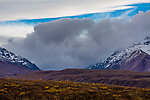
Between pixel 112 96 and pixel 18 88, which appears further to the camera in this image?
pixel 18 88

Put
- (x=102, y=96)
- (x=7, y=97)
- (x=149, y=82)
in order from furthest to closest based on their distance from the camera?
1. (x=149, y=82)
2. (x=102, y=96)
3. (x=7, y=97)

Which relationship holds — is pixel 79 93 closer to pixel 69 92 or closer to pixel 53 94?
pixel 69 92

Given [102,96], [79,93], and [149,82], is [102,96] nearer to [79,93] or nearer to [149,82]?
[79,93]

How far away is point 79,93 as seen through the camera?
29.1m

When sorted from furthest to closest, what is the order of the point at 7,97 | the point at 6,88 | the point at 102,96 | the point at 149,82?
the point at 149,82 → the point at 6,88 → the point at 102,96 → the point at 7,97

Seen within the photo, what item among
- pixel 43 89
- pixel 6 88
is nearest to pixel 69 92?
pixel 43 89

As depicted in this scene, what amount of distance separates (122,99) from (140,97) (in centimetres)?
280

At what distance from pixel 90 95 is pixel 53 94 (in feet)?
15.3

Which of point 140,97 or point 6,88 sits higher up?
point 6,88

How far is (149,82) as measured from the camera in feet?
608

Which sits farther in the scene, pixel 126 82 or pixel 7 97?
pixel 126 82

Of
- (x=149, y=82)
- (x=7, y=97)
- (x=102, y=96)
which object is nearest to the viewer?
(x=7, y=97)

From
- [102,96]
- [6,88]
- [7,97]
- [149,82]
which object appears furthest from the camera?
[149,82]

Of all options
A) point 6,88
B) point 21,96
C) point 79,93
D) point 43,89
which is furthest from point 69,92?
point 6,88
